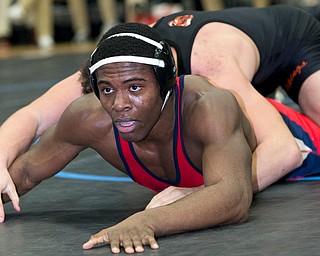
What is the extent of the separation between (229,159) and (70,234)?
0.60 m

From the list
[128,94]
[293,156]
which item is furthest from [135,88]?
[293,156]

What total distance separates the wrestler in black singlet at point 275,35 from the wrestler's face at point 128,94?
45.1 inches

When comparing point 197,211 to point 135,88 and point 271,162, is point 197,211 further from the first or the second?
point 271,162

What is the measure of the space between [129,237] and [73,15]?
9683 millimetres

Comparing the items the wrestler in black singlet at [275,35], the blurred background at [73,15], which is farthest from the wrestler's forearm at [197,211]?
the blurred background at [73,15]

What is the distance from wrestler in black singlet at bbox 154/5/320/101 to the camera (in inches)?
165

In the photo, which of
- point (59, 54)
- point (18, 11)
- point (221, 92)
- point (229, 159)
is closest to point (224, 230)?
point (229, 159)

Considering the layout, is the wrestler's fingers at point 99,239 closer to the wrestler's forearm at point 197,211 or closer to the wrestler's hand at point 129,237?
the wrestler's hand at point 129,237

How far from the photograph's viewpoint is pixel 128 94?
9.58 feet

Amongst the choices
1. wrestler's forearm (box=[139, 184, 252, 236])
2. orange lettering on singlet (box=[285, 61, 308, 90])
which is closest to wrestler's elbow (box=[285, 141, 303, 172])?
orange lettering on singlet (box=[285, 61, 308, 90])

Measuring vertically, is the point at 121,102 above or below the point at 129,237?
above

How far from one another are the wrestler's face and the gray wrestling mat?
1.25 ft

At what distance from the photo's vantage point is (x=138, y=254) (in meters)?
2.73

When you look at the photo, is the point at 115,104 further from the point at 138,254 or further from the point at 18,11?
the point at 18,11
